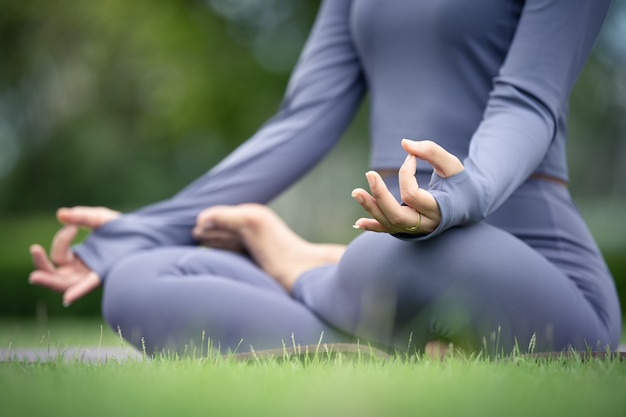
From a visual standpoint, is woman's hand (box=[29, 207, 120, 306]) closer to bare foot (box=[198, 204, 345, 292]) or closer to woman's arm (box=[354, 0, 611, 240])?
bare foot (box=[198, 204, 345, 292])

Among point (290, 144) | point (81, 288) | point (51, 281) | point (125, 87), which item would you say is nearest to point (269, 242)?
point (290, 144)

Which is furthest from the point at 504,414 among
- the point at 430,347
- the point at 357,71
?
the point at 357,71

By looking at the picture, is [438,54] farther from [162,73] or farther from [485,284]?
[162,73]

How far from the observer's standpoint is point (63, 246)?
9.68 feet

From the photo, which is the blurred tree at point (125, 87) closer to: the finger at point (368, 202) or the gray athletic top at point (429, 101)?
the gray athletic top at point (429, 101)

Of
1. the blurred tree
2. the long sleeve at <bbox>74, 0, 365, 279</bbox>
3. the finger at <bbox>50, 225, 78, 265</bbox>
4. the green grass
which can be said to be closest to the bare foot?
the long sleeve at <bbox>74, 0, 365, 279</bbox>

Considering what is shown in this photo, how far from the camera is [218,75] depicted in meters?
14.0

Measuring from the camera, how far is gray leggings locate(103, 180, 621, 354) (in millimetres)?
2139

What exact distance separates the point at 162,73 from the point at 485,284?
1459 centimetres

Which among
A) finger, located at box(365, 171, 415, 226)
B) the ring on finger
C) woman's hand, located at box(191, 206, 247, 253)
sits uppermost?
finger, located at box(365, 171, 415, 226)

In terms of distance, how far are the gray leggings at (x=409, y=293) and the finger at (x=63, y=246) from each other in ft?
0.86

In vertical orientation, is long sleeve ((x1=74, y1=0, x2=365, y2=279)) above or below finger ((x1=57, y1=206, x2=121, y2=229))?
above

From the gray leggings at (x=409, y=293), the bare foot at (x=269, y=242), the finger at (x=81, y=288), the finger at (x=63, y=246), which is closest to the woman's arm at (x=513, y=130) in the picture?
the gray leggings at (x=409, y=293)

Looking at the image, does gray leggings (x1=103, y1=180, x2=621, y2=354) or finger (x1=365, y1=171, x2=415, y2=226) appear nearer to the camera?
finger (x1=365, y1=171, x2=415, y2=226)
